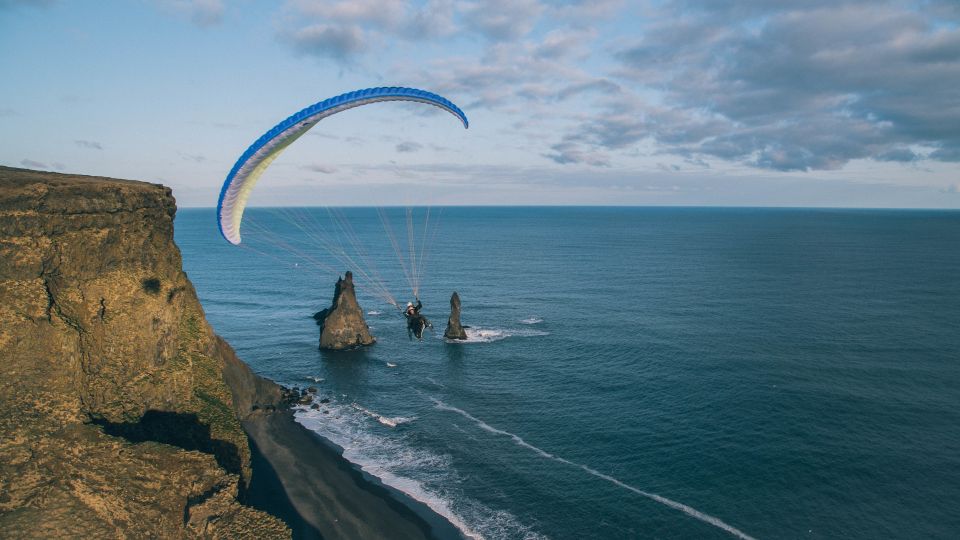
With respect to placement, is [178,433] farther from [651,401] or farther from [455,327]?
[455,327]

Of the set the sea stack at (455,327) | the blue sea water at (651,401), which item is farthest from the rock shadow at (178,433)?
the sea stack at (455,327)

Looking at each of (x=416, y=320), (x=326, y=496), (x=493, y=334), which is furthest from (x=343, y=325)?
(x=326, y=496)

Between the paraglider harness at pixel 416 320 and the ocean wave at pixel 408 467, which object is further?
the paraglider harness at pixel 416 320

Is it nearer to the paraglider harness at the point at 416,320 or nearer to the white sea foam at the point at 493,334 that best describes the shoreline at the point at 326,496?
the paraglider harness at the point at 416,320

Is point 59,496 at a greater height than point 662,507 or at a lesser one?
greater

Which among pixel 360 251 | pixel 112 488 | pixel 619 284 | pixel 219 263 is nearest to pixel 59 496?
pixel 112 488

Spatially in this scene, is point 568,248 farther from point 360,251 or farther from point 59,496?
point 59,496
